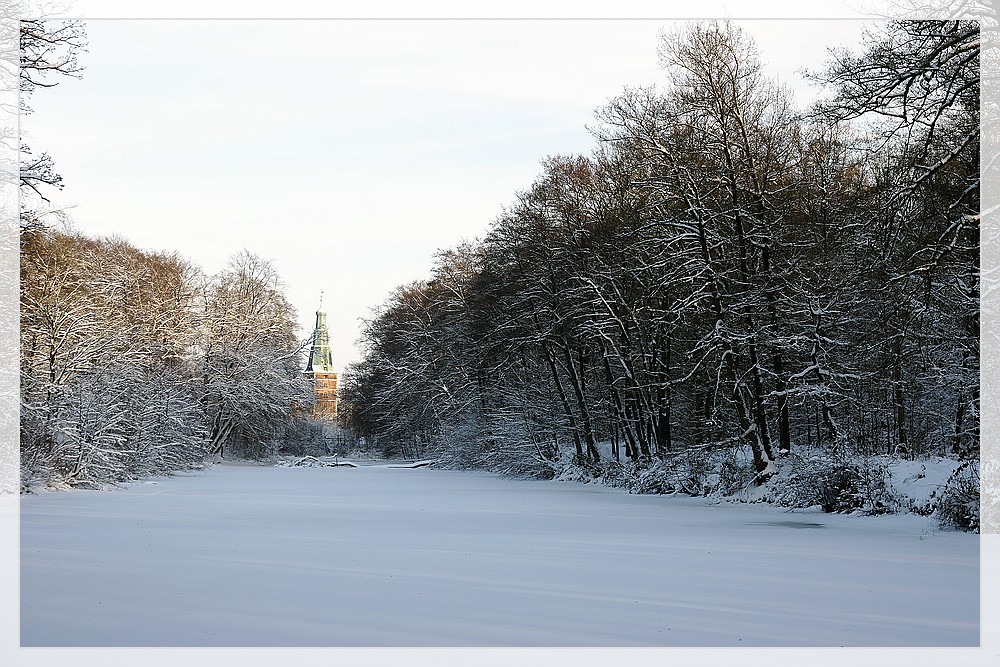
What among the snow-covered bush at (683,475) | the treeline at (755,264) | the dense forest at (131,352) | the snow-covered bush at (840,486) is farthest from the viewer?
the dense forest at (131,352)

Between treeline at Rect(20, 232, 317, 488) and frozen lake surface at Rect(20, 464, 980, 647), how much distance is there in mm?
8381

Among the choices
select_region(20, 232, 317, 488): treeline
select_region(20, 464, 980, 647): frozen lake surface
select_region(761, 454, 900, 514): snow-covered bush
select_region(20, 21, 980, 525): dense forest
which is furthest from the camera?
select_region(20, 232, 317, 488): treeline

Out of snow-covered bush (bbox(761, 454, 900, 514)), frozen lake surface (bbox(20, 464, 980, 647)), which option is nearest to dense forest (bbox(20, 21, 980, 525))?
snow-covered bush (bbox(761, 454, 900, 514))

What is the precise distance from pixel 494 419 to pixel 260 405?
19.4 meters

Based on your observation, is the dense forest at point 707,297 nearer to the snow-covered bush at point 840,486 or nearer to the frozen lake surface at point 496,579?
the snow-covered bush at point 840,486

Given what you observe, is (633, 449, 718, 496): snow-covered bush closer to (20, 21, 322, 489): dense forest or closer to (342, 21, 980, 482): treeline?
(342, 21, 980, 482): treeline

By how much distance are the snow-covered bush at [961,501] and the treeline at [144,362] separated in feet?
59.7

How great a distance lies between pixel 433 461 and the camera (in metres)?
45.1

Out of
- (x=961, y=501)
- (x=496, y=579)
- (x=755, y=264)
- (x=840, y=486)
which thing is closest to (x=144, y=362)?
(x=755, y=264)

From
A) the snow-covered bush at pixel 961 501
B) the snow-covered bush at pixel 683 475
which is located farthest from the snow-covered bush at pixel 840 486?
the snow-covered bush at pixel 683 475

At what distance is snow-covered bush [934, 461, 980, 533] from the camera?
13.6 meters

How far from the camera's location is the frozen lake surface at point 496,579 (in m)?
7.09

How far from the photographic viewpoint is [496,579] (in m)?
9.61

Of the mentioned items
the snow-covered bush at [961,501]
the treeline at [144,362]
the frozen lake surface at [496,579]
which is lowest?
the frozen lake surface at [496,579]
